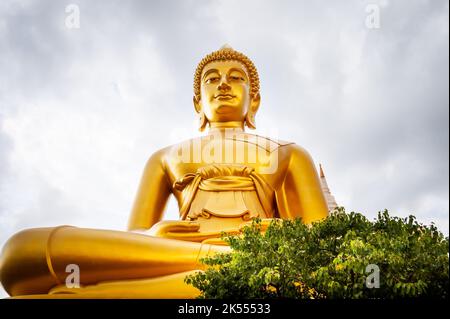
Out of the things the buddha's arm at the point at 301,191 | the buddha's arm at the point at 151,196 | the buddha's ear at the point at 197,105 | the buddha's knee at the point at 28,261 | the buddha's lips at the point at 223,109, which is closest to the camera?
the buddha's knee at the point at 28,261

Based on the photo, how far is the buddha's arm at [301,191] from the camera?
236 inches

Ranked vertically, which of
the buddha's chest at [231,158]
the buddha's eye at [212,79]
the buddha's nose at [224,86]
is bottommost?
the buddha's chest at [231,158]

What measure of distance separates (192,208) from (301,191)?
1.27 metres

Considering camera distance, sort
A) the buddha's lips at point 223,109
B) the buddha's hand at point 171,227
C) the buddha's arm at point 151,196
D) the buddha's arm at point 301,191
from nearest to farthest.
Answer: the buddha's hand at point 171,227 → the buddha's arm at point 301,191 → the buddha's arm at point 151,196 → the buddha's lips at point 223,109

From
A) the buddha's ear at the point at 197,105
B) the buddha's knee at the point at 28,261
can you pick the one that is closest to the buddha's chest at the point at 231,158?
the buddha's ear at the point at 197,105

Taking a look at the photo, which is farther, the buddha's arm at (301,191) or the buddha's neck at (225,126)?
the buddha's neck at (225,126)

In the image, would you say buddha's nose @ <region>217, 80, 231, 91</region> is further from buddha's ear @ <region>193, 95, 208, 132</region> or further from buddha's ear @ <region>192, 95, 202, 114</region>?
buddha's ear @ <region>192, 95, 202, 114</region>

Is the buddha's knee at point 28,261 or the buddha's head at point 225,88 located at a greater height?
the buddha's head at point 225,88

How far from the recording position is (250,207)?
5.82 meters

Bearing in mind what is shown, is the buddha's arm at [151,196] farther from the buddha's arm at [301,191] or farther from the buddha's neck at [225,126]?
the buddha's arm at [301,191]

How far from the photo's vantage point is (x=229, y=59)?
283 inches

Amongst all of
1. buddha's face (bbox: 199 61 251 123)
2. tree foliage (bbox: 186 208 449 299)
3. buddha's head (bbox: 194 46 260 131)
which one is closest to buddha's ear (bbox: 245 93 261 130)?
buddha's head (bbox: 194 46 260 131)
